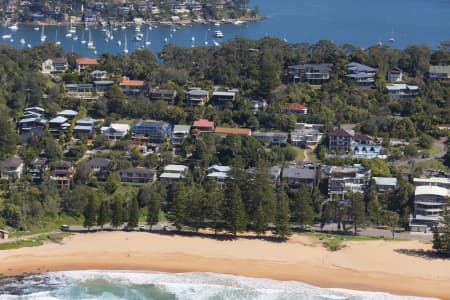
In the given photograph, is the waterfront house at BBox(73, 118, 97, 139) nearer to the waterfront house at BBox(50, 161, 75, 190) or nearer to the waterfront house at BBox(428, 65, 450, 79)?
the waterfront house at BBox(50, 161, 75, 190)

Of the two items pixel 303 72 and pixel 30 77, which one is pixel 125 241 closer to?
pixel 30 77

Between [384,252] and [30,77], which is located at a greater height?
[30,77]

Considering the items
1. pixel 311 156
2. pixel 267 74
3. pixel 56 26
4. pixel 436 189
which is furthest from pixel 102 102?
pixel 56 26

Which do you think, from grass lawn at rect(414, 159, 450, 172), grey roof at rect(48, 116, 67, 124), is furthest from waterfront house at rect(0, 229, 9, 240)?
grass lawn at rect(414, 159, 450, 172)

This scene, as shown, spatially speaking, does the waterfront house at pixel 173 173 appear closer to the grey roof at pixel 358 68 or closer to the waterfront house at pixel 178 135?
the waterfront house at pixel 178 135

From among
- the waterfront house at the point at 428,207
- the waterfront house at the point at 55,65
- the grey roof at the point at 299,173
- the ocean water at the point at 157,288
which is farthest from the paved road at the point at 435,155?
the waterfront house at the point at 55,65

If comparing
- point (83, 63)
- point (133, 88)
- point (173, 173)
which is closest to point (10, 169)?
point (173, 173)

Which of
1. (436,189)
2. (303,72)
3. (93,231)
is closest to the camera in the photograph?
(93,231)
